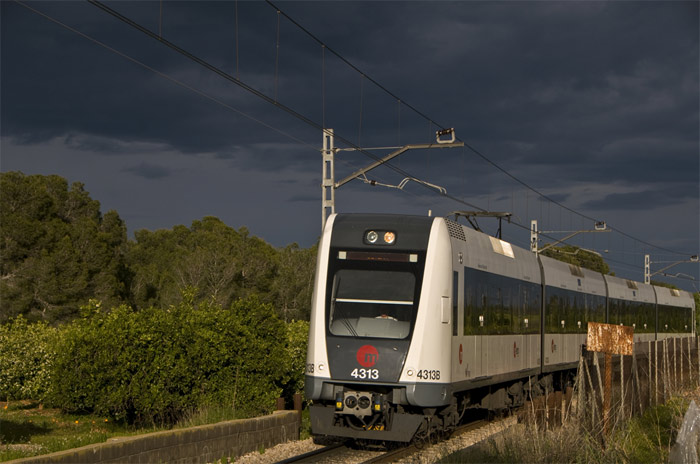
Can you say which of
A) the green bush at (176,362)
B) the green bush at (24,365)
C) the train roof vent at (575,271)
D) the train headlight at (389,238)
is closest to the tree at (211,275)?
the train roof vent at (575,271)

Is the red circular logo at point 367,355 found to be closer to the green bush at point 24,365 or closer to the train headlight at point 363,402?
the train headlight at point 363,402

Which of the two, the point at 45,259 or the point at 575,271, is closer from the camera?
the point at 575,271

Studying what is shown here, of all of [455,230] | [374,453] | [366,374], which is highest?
[455,230]

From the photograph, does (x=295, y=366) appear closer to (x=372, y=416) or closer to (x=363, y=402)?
(x=372, y=416)

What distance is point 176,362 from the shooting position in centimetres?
1521

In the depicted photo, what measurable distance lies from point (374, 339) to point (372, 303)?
0.59 metres

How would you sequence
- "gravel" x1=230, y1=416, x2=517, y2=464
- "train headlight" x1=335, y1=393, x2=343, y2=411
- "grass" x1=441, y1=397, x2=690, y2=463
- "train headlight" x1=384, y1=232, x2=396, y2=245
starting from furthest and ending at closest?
"train headlight" x1=384, y1=232, x2=396, y2=245 → "train headlight" x1=335, y1=393, x2=343, y2=411 → "gravel" x1=230, y1=416, x2=517, y2=464 → "grass" x1=441, y1=397, x2=690, y2=463

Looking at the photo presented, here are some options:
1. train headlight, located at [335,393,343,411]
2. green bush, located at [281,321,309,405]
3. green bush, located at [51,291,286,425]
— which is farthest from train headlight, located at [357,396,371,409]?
green bush, located at [281,321,309,405]

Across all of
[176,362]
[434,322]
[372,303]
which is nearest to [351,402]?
[372,303]

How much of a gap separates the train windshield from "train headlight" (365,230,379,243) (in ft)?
1.37

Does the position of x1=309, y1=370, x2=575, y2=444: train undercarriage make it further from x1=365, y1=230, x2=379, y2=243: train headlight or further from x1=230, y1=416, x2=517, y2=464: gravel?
x1=365, y1=230, x2=379, y2=243: train headlight

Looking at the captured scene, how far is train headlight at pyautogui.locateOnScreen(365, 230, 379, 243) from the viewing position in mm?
13891

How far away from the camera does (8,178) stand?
42781 millimetres

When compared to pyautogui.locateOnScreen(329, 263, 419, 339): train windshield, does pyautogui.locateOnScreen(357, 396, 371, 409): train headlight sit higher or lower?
lower
